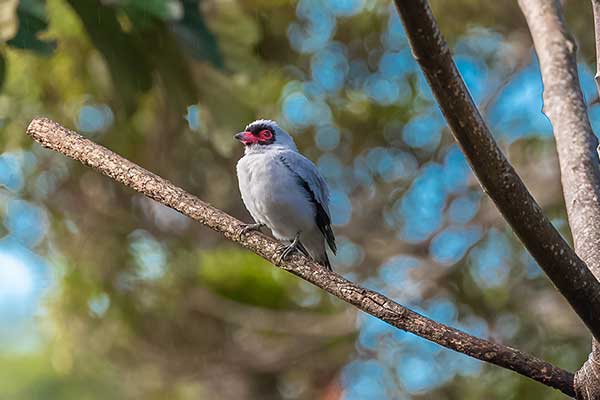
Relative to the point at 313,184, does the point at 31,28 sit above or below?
below

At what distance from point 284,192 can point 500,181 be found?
1.19 metres

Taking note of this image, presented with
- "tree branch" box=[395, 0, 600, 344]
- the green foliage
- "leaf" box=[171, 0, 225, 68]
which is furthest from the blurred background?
"tree branch" box=[395, 0, 600, 344]

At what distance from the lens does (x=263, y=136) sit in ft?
9.43

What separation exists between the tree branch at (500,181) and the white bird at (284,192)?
3.58ft

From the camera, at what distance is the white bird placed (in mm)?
2633

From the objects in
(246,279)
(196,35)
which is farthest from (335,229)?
(196,35)

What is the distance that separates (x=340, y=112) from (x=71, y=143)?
3.15 metres

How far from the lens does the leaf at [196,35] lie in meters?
3.06

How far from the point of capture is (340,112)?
5.04 m

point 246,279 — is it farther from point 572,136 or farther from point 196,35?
point 572,136

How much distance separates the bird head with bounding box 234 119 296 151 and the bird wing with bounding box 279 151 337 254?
0.11 metres

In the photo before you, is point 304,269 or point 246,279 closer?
point 304,269

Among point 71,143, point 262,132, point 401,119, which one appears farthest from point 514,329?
point 71,143

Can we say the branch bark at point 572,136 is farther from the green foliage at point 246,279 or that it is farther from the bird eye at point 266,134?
the green foliage at point 246,279
